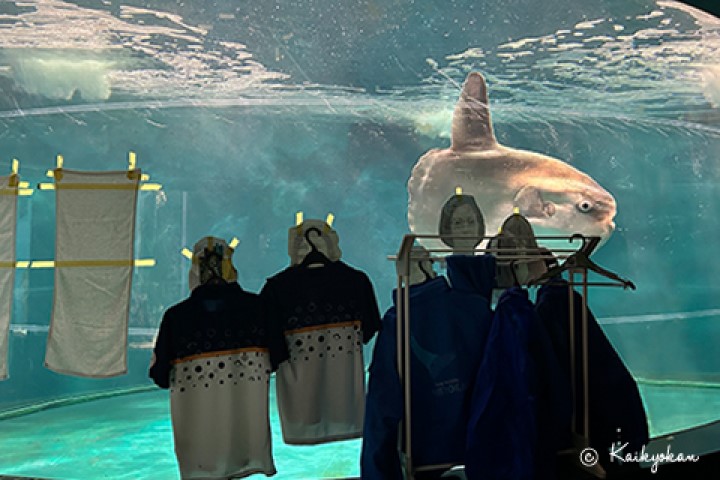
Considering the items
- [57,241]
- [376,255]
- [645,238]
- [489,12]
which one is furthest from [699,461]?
[376,255]

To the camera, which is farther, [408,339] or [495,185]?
[495,185]

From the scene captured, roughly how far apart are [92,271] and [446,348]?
2.29m

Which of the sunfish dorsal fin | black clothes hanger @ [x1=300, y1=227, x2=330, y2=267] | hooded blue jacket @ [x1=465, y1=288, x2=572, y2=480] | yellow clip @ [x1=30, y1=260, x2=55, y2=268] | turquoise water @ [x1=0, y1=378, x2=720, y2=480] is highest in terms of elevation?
the sunfish dorsal fin

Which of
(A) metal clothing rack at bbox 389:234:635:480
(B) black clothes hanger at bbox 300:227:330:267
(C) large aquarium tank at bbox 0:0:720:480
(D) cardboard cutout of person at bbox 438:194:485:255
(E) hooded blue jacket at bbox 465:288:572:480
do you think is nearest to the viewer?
(E) hooded blue jacket at bbox 465:288:572:480

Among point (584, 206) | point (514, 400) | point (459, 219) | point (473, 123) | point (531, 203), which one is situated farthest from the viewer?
point (473, 123)

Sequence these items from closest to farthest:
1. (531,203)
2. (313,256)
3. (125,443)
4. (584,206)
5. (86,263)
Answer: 1. (313,256)
2. (86,263)
3. (125,443)
4. (531,203)
5. (584,206)

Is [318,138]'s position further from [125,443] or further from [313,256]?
[313,256]

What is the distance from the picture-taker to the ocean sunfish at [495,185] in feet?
23.2

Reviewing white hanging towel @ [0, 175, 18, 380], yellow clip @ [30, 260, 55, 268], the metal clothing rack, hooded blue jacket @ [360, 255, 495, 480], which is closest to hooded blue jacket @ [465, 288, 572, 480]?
hooded blue jacket @ [360, 255, 495, 480]

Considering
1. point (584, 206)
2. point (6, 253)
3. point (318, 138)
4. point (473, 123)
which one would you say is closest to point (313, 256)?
point (6, 253)

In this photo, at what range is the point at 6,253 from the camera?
3682mm

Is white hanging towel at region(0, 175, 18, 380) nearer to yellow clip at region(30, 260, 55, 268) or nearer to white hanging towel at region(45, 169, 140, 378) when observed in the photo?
yellow clip at region(30, 260, 55, 268)

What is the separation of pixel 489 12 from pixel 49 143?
19.0 ft

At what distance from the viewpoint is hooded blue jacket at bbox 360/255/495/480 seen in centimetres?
237
